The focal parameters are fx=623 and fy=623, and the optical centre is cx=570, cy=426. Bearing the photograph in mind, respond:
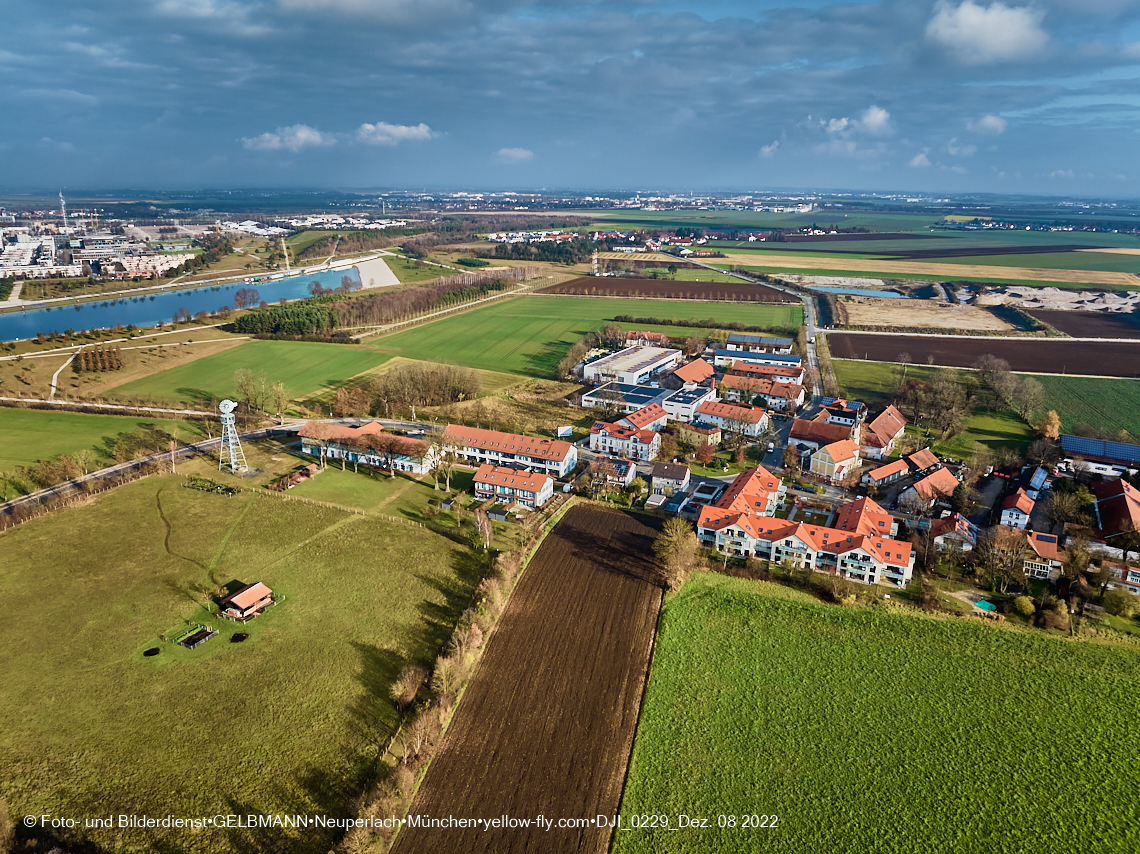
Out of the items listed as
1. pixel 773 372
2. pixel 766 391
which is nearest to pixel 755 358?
pixel 773 372

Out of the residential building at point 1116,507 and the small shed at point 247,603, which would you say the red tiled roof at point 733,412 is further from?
the small shed at point 247,603

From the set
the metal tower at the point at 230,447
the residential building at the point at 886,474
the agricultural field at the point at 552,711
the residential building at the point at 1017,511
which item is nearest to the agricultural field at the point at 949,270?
the residential building at the point at 886,474

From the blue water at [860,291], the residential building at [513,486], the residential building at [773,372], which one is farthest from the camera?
the blue water at [860,291]

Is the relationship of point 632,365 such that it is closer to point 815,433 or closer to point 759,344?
point 759,344

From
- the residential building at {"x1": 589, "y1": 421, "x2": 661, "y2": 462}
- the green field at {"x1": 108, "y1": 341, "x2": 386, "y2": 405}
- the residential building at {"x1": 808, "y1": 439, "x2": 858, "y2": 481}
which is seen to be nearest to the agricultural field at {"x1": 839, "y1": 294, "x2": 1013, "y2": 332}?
the residential building at {"x1": 808, "y1": 439, "x2": 858, "y2": 481}

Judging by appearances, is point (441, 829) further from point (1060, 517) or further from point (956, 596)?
point (1060, 517)

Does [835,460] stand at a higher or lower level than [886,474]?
higher
